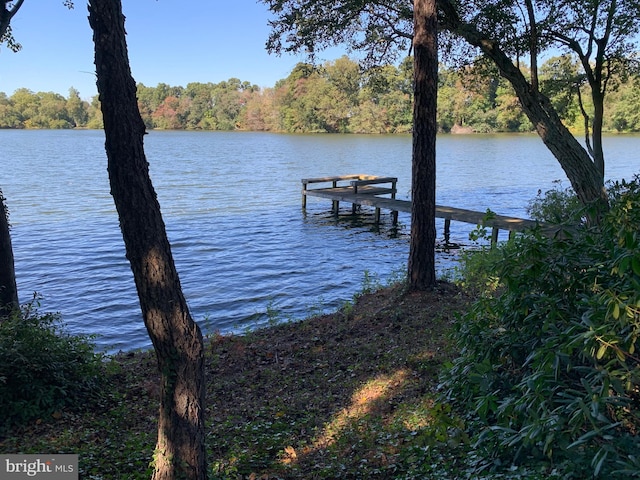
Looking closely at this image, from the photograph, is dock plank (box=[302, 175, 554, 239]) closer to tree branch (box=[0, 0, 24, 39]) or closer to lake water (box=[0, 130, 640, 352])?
lake water (box=[0, 130, 640, 352])

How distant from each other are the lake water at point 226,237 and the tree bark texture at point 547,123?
15.4 feet

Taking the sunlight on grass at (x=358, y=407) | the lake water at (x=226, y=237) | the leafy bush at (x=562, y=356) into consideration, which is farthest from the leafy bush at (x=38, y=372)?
the leafy bush at (x=562, y=356)

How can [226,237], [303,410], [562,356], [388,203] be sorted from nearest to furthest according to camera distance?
1. [562,356]
2. [303,410]
3. [226,237]
4. [388,203]

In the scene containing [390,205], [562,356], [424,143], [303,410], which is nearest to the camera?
[562,356]

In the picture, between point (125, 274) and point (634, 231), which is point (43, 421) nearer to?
point (634, 231)

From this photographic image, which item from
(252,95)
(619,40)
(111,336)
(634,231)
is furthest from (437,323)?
(252,95)

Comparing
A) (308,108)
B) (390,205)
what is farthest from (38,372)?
(308,108)

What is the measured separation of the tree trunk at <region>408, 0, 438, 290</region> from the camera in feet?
25.6

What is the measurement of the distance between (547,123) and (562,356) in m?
8.62

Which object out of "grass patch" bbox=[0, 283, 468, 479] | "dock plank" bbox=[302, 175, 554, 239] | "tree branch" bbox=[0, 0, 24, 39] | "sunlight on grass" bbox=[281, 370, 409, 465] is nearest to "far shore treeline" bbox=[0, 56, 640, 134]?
"dock plank" bbox=[302, 175, 554, 239]

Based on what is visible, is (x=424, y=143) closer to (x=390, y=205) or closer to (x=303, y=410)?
(x=303, y=410)

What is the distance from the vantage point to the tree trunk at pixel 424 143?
7.82 metres

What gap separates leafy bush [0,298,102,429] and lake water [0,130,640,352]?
374 cm

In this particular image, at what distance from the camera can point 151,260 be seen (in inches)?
143
